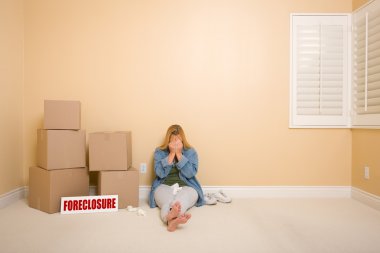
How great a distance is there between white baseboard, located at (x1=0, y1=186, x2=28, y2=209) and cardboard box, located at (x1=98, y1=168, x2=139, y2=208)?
98 centimetres

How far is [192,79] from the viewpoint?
2.92 metres

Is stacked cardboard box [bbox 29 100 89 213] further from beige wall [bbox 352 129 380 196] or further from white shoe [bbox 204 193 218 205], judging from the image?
beige wall [bbox 352 129 380 196]

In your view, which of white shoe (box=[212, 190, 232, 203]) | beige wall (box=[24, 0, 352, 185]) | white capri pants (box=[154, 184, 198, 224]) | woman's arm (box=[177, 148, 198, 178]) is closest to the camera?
white capri pants (box=[154, 184, 198, 224])

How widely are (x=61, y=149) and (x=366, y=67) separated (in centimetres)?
309

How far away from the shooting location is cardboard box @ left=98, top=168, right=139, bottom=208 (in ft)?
7.97

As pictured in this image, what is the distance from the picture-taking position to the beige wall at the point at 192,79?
2.88 metres

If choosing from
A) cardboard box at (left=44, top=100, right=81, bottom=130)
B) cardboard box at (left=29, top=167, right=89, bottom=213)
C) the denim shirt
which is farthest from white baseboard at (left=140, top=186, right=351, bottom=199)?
cardboard box at (left=44, top=100, right=81, bottom=130)

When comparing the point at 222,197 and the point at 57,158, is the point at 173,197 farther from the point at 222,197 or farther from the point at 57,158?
the point at 57,158

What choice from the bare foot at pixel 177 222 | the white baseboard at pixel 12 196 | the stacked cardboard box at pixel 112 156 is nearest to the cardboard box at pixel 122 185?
the stacked cardboard box at pixel 112 156

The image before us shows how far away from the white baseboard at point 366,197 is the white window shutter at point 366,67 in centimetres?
69

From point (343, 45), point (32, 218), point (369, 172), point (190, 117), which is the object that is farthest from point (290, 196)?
point (32, 218)

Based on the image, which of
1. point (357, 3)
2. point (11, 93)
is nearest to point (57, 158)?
point (11, 93)

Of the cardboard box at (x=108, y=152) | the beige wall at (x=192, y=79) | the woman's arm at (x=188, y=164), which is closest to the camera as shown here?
the cardboard box at (x=108, y=152)

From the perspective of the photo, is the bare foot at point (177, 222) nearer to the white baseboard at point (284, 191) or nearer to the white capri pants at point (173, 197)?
the white capri pants at point (173, 197)
